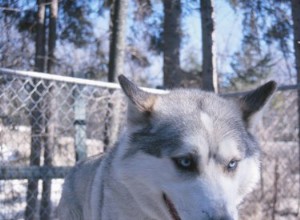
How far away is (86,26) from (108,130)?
3698mm

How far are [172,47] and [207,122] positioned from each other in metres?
6.93

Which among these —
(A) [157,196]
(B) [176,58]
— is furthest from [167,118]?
(B) [176,58]

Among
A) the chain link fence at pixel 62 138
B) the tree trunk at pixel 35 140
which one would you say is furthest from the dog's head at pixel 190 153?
the tree trunk at pixel 35 140

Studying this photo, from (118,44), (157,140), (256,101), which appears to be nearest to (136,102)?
(157,140)

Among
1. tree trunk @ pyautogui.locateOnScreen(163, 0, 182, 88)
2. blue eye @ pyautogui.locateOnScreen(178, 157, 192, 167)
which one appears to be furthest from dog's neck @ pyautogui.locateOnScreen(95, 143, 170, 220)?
tree trunk @ pyautogui.locateOnScreen(163, 0, 182, 88)

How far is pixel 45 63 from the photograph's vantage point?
733 cm

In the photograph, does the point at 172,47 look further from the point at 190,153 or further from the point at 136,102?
the point at 190,153

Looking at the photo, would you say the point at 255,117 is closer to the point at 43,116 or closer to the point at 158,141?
the point at 158,141

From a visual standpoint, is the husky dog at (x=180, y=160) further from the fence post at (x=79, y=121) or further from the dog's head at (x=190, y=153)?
the fence post at (x=79, y=121)

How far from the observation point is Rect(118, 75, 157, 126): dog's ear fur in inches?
119

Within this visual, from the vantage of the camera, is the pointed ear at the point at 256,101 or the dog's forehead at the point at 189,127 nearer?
the dog's forehead at the point at 189,127

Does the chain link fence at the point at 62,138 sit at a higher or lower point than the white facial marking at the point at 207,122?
lower

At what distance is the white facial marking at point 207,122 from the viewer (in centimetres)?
282

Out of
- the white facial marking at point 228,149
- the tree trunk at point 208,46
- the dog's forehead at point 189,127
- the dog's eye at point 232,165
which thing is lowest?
the dog's eye at point 232,165
